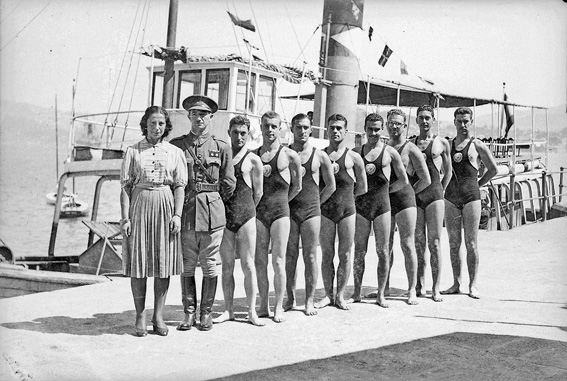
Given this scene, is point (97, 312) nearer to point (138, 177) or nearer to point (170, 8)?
point (138, 177)

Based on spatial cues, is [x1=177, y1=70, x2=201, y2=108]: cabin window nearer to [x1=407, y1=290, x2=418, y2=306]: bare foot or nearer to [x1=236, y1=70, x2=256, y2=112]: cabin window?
[x1=236, y1=70, x2=256, y2=112]: cabin window

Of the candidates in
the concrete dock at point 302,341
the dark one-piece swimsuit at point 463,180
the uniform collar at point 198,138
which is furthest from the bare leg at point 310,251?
the dark one-piece swimsuit at point 463,180

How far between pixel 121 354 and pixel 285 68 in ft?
32.3

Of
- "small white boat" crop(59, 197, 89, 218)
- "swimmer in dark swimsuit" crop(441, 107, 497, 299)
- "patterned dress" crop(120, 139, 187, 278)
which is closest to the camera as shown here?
"patterned dress" crop(120, 139, 187, 278)

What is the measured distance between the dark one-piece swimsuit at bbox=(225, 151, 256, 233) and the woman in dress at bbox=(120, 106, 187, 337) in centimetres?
51

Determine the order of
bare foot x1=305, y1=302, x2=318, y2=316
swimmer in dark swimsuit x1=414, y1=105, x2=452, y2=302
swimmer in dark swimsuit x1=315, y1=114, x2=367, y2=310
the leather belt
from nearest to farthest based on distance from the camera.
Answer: the leather belt → bare foot x1=305, y1=302, x2=318, y2=316 → swimmer in dark swimsuit x1=315, y1=114, x2=367, y2=310 → swimmer in dark swimsuit x1=414, y1=105, x2=452, y2=302

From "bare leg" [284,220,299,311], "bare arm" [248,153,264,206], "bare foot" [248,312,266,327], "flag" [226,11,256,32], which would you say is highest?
"flag" [226,11,256,32]

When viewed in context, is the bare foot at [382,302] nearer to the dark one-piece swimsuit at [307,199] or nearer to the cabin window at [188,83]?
the dark one-piece swimsuit at [307,199]

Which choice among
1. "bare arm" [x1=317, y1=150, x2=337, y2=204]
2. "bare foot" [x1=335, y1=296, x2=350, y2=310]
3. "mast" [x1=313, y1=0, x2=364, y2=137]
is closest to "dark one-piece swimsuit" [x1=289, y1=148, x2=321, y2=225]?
"bare arm" [x1=317, y1=150, x2=337, y2=204]

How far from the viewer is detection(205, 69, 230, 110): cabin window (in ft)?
39.1

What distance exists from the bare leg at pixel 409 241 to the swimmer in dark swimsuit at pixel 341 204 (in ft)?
1.90

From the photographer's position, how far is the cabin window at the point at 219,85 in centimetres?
1193

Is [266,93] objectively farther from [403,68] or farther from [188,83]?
[403,68]

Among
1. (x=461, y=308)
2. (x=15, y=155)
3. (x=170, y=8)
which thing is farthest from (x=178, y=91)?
(x=15, y=155)
